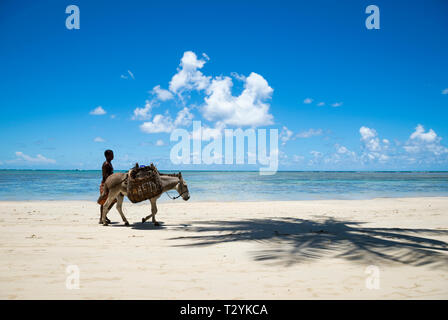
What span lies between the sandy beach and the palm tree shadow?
25 millimetres

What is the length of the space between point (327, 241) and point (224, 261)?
3.24 m

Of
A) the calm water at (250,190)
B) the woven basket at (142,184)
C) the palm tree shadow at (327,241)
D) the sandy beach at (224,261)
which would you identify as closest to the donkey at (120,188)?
the woven basket at (142,184)

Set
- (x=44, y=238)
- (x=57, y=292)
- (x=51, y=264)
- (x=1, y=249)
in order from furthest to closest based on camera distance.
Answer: (x=44, y=238)
(x=1, y=249)
(x=51, y=264)
(x=57, y=292)

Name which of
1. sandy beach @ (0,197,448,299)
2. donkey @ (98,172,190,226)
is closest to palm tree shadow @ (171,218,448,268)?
sandy beach @ (0,197,448,299)

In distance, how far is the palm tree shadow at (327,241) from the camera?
6.19 metres

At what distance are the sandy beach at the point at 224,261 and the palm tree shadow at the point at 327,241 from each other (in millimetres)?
25

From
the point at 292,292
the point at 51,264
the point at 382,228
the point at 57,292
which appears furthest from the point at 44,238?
the point at 382,228

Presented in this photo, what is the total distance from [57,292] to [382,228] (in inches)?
379

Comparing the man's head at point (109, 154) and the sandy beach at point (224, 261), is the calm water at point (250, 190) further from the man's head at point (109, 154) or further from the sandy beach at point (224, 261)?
the sandy beach at point (224, 261)

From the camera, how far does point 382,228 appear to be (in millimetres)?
9914

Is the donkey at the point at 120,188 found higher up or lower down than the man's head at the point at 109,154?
lower down

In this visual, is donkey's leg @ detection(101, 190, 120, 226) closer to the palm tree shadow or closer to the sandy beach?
the sandy beach

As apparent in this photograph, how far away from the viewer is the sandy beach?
4.39 metres
